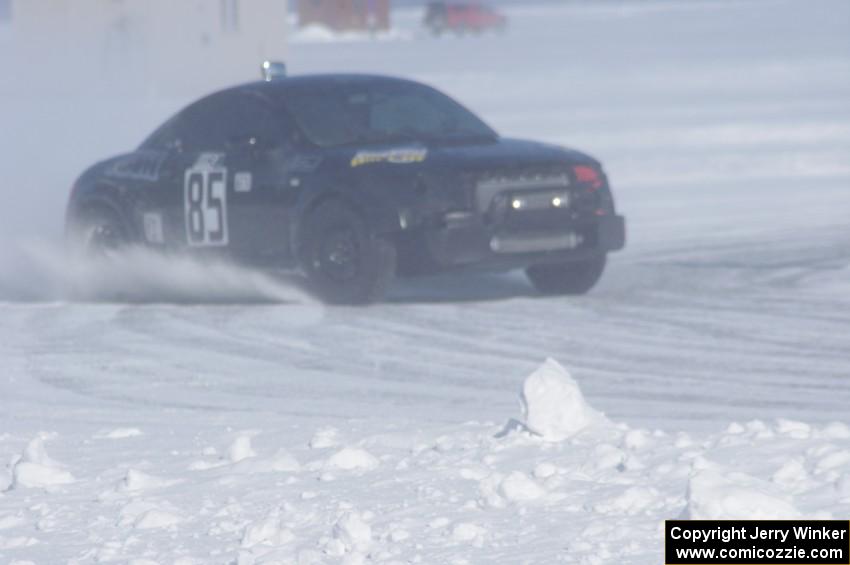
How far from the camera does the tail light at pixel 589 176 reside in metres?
10.5

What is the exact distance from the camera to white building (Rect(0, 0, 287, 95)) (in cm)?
3906

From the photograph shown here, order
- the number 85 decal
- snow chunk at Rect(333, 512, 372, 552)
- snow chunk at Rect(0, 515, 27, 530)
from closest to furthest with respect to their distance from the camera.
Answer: snow chunk at Rect(333, 512, 372, 552) → snow chunk at Rect(0, 515, 27, 530) → the number 85 decal

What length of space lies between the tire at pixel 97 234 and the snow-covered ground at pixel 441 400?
17 centimetres

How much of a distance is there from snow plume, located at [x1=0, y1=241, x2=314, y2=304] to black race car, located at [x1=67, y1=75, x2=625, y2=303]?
12 centimetres

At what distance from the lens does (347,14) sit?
258 ft

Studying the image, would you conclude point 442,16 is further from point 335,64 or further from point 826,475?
point 826,475

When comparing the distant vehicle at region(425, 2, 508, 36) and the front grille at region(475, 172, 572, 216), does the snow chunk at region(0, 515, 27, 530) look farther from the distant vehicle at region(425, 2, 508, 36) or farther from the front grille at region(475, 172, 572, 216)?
the distant vehicle at region(425, 2, 508, 36)

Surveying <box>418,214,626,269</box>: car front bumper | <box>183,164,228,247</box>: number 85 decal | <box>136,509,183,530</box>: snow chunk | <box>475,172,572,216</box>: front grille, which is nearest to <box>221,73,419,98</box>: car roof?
<box>183,164,228,247</box>: number 85 decal

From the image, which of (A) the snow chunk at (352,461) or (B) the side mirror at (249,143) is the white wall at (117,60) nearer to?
(B) the side mirror at (249,143)

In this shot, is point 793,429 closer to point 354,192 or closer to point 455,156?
point 455,156

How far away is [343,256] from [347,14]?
6932 cm

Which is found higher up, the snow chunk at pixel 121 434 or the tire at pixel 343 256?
the tire at pixel 343 256

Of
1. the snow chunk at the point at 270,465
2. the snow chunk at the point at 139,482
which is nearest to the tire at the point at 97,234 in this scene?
the snow chunk at the point at 270,465

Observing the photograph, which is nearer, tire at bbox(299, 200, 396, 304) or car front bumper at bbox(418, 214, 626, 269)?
car front bumper at bbox(418, 214, 626, 269)
